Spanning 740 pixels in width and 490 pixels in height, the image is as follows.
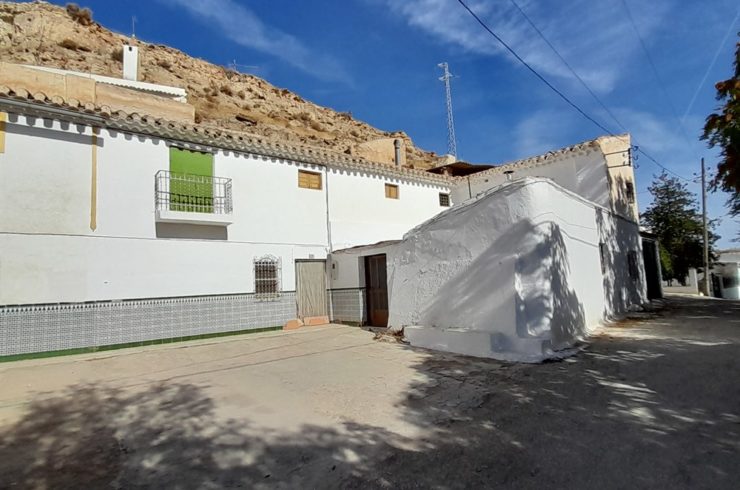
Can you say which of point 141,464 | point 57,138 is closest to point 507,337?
point 141,464

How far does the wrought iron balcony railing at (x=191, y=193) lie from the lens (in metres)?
9.52

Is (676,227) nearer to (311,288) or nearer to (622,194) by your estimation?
(622,194)

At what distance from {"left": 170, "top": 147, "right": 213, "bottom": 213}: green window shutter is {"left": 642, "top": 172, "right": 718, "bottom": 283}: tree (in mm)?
24807

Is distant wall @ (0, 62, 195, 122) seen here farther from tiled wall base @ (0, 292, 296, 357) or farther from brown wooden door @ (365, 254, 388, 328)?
brown wooden door @ (365, 254, 388, 328)

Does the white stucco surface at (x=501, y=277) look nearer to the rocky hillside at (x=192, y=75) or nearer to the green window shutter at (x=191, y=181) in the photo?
the green window shutter at (x=191, y=181)

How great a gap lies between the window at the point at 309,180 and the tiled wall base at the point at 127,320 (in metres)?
3.48

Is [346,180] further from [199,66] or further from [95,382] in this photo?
[199,66]

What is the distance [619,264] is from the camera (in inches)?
471

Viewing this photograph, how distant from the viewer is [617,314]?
10891mm

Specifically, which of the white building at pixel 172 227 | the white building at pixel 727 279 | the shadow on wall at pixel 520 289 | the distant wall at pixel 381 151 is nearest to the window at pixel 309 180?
the white building at pixel 172 227

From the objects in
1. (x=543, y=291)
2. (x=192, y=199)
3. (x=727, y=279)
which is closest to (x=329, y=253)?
(x=192, y=199)

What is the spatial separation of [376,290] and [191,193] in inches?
213

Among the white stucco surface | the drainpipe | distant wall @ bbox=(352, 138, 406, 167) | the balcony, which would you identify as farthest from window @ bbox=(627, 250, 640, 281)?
the balcony

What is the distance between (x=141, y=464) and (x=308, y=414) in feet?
5.19
